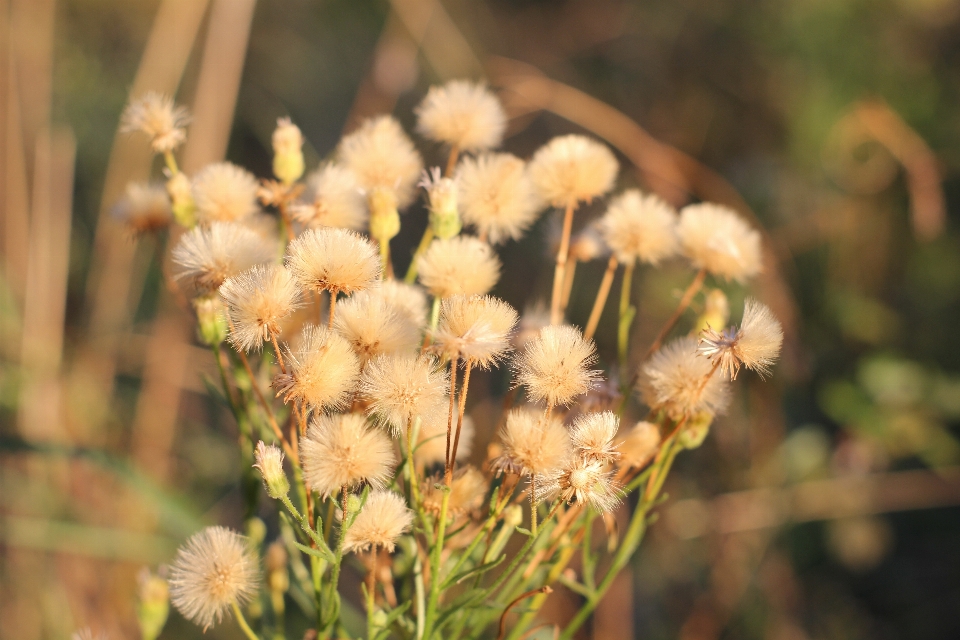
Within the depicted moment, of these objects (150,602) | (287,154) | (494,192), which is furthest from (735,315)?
(150,602)

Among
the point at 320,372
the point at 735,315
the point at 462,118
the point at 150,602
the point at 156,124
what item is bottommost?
the point at 150,602

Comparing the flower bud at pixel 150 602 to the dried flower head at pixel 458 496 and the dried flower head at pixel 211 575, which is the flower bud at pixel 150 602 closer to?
the dried flower head at pixel 211 575

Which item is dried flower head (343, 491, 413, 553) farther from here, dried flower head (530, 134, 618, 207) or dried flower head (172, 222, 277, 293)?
dried flower head (530, 134, 618, 207)

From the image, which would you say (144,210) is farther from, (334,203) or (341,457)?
(341,457)

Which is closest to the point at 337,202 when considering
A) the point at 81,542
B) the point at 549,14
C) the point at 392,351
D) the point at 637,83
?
the point at 392,351

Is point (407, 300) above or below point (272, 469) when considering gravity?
above

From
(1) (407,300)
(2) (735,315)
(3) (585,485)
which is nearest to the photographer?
(3) (585,485)

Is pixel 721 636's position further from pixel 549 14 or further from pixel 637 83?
pixel 549 14
